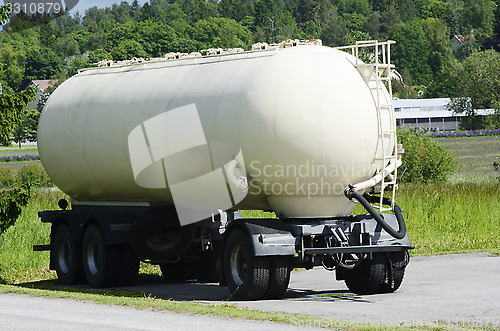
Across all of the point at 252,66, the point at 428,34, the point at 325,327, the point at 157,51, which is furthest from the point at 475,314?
the point at 428,34

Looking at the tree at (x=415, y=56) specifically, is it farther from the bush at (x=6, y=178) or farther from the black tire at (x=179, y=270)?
the black tire at (x=179, y=270)

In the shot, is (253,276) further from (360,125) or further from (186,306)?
(360,125)

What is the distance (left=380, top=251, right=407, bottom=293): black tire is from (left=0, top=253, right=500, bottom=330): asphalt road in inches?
7.7

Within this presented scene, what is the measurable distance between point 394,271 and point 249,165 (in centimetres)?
284

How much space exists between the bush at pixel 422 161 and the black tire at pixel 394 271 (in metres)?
26.8

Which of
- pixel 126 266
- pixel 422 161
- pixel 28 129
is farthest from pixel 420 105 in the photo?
pixel 126 266

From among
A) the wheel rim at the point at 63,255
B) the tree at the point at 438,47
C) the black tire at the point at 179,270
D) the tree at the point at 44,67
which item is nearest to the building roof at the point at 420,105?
the tree at the point at 438,47

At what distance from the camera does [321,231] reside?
49.9 ft

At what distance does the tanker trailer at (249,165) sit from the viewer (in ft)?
48.1

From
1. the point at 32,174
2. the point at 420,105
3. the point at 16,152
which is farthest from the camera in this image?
the point at 420,105

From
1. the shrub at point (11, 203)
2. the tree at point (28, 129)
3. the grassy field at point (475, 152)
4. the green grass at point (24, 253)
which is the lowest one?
the tree at point (28, 129)

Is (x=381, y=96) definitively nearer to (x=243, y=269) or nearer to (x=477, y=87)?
A: (x=243, y=269)

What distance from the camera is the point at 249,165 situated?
49.2 feet

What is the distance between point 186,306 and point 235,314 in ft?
3.44
